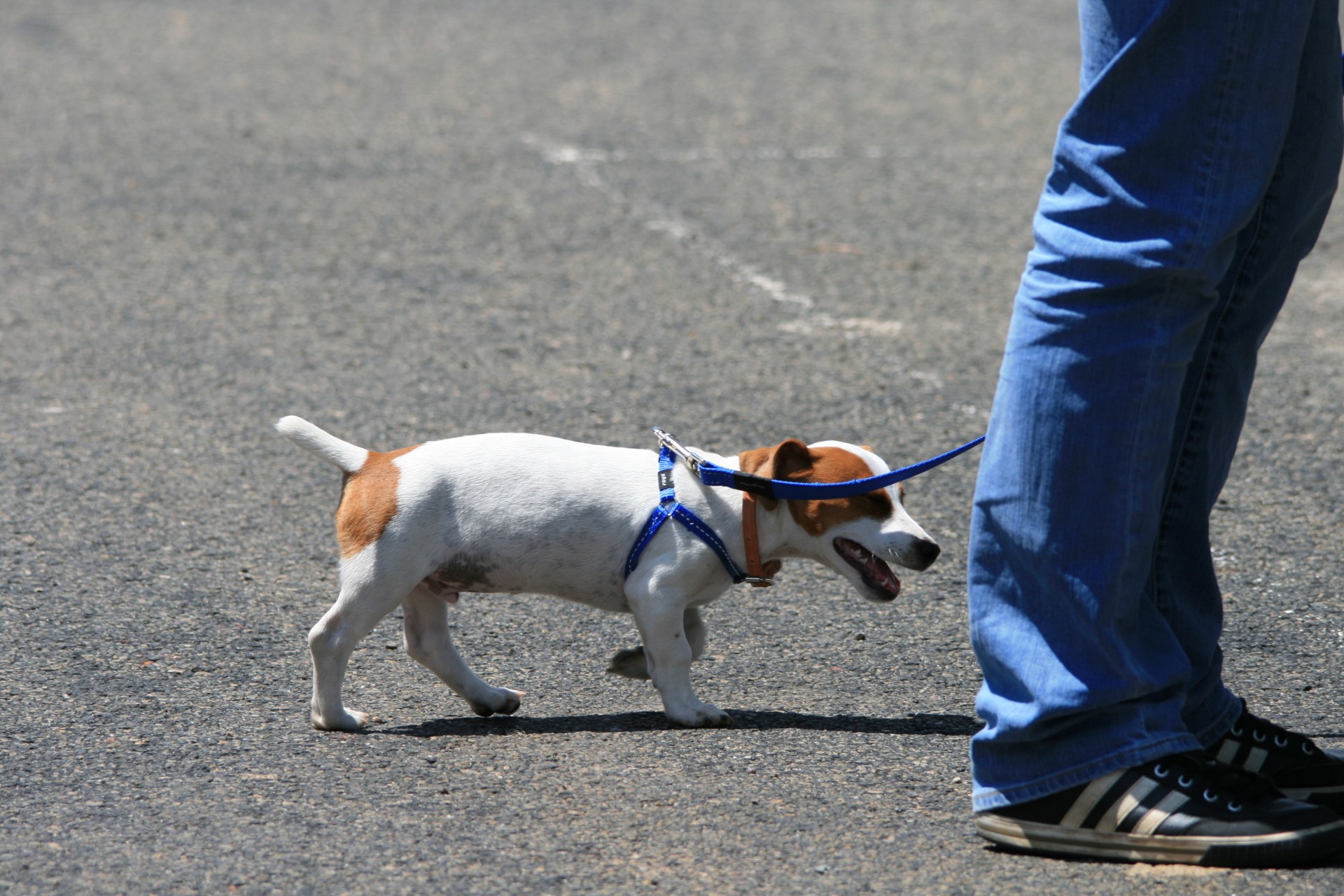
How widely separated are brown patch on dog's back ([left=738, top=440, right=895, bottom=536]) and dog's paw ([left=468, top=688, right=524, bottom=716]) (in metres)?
0.63

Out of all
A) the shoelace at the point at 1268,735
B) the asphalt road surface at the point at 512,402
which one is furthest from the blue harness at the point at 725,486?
the shoelace at the point at 1268,735

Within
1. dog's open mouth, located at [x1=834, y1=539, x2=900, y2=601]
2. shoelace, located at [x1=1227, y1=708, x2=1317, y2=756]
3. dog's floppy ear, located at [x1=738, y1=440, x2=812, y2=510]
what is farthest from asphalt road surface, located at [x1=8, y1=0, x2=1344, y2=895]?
dog's floppy ear, located at [x1=738, y1=440, x2=812, y2=510]

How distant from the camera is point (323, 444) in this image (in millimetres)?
3162

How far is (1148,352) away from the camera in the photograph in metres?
2.32

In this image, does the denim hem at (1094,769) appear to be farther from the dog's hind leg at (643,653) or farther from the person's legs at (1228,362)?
the dog's hind leg at (643,653)

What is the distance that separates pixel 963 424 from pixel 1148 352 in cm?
272

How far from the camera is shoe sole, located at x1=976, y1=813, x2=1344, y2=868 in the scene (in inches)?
90.8

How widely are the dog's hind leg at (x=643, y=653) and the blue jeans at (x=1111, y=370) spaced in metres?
0.89

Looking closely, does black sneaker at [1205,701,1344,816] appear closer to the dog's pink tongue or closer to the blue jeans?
the blue jeans

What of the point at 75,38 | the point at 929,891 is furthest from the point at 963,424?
the point at 75,38

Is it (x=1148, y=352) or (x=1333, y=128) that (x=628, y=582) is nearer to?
(x=1148, y=352)

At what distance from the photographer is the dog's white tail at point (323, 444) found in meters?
3.15

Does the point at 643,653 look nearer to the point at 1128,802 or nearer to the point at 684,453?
the point at 684,453

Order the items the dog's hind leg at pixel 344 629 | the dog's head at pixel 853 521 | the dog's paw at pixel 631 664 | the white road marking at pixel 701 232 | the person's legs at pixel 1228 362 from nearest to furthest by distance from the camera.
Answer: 1. the person's legs at pixel 1228 362
2. the dog's hind leg at pixel 344 629
3. the dog's head at pixel 853 521
4. the dog's paw at pixel 631 664
5. the white road marking at pixel 701 232
